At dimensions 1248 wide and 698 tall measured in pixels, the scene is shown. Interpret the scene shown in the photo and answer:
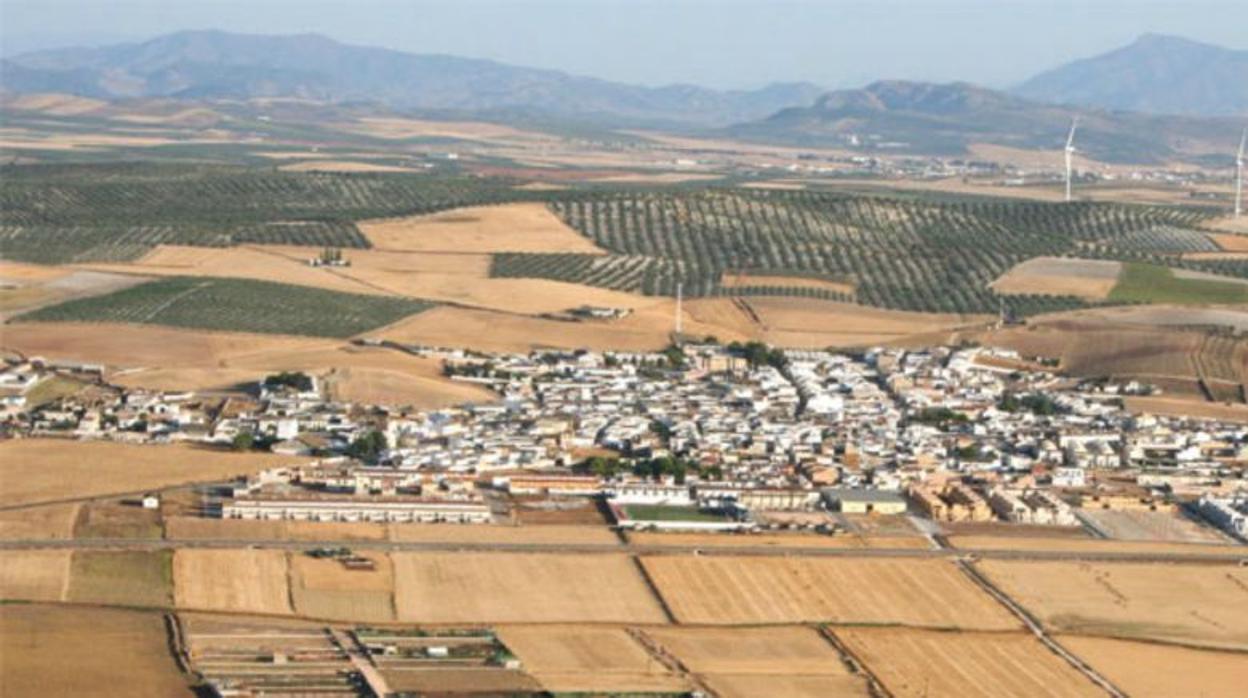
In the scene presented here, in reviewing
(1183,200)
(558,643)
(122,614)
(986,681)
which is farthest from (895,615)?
(1183,200)

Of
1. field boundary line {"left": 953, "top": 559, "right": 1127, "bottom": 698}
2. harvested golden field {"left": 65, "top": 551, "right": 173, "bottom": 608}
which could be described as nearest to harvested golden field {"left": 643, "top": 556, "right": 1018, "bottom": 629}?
field boundary line {"left": 953, "top": 559, "right": 1127, "bottom": 698}

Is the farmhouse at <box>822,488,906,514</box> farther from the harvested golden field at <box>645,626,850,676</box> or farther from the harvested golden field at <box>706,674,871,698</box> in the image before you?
the harvested golden field at <box>706,674,871,698</box>

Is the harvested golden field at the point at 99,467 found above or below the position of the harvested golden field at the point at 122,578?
below

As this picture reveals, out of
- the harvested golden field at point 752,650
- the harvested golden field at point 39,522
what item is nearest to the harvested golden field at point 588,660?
the harvested golden field at point 752,650

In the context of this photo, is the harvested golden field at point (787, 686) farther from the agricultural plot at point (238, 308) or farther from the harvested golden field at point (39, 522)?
the agricultural plot at point (238, 308)

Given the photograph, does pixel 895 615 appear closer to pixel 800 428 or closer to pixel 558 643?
pixel 558 643

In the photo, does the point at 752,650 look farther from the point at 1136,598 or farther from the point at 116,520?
the point at 116,520
